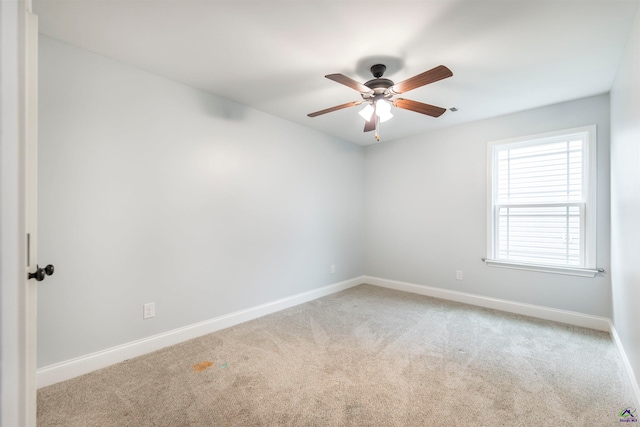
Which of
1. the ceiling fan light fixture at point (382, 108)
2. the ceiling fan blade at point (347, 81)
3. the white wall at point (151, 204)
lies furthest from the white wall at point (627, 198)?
the white wall at point (151, 204)

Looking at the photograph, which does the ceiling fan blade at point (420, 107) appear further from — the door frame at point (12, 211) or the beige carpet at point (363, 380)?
the door frame at point (12, 211)

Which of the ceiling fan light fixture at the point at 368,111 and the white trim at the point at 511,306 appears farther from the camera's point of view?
the white trim at the point at 511,306

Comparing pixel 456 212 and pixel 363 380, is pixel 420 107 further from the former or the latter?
pixel 363 380

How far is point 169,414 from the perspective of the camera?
1.64 meters

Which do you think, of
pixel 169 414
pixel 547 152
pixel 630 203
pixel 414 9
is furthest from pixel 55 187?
pixel 547 152

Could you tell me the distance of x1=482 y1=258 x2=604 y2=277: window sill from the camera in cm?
287

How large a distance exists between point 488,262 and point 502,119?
174cm

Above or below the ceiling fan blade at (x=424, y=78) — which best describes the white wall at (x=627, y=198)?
below

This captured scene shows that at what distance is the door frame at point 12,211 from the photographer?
1.39ft

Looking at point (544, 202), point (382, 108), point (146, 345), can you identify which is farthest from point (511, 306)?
point (146, 345)

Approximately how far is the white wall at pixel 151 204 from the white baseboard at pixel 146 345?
0.17 ft

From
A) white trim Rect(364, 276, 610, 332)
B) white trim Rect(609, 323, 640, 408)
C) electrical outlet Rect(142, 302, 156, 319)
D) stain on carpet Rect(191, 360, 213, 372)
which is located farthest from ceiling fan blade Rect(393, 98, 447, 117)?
electrical outlet Rect(142, 302, 156, 319)

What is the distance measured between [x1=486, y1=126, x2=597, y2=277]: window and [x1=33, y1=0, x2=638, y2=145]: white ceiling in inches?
23.4

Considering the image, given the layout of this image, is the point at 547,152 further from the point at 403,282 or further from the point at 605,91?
the point at 403,282
